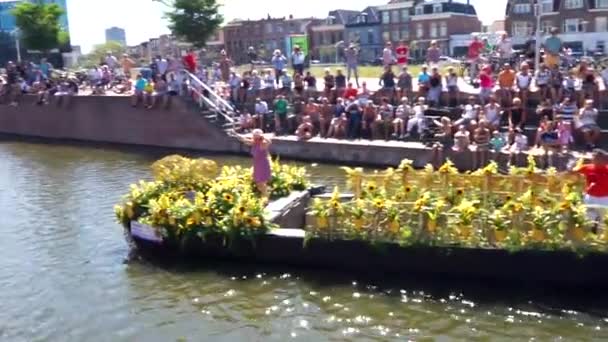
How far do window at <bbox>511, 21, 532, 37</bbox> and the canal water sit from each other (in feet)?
193

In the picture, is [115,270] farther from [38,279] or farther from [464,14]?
[464,14]

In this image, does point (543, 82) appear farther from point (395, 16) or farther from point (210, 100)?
point (395, 16)

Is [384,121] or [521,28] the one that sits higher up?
[521,28]

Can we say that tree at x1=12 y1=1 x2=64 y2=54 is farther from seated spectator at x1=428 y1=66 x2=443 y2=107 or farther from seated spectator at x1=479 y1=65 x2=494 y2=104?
seated spectator at x1=479 y1=65 x2=494 y2=104

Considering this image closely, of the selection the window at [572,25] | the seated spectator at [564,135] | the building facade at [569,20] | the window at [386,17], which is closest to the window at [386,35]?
the window at [386,17]

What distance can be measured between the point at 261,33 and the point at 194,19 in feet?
198

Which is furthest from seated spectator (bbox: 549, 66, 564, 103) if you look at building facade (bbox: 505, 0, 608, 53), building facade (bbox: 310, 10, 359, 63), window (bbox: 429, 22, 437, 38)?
building facade (bbox: 310, 10, 359, 63)

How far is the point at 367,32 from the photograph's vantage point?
88438mm

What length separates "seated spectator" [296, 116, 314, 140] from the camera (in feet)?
76.5

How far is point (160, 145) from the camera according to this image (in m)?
28.0

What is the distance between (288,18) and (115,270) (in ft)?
280

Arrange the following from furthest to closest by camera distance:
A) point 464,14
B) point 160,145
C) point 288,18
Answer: point 288,18
point 464,14
point 160,145

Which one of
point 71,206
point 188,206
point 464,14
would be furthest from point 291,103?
point 464,14

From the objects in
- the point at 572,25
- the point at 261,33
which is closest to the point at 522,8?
the point at 572,25
